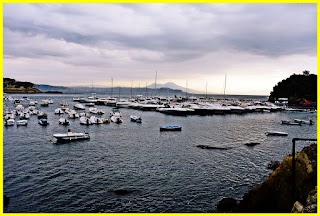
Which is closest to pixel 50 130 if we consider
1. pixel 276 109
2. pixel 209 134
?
pixel 209 134

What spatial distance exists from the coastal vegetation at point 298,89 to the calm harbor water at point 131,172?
10835cm

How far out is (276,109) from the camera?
378ft

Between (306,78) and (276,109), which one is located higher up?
Answer: (306,78)

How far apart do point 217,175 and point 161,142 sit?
58.7ft

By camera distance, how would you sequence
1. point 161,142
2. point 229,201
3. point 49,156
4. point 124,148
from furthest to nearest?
point 161,142 → point 124,148 → point 49,156 → point 229,201

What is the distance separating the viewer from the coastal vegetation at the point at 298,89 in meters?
143

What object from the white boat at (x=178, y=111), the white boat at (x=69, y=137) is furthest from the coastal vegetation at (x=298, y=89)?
the white boat at (x=69, y=137)

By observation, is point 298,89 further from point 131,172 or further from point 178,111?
point 131,172

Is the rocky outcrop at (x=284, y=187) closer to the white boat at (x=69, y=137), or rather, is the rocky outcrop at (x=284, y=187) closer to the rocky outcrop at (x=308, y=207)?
the rocky outcrop at (x=308, y=207)

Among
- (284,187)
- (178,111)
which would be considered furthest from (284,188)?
(178,111)

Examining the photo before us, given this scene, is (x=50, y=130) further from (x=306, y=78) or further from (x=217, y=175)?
(x=306, y=78)

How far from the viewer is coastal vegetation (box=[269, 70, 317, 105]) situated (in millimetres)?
142900

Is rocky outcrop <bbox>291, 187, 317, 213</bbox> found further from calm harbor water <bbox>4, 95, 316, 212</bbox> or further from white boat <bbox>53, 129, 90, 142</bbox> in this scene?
white boat <bbox>53, 129, 90, 142</bbox>

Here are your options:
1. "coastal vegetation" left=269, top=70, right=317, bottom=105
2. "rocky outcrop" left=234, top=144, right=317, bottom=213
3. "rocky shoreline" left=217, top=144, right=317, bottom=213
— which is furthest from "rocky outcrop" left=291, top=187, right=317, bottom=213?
"coastal vegetation" left=269, top=70, right=317, bottom=105
